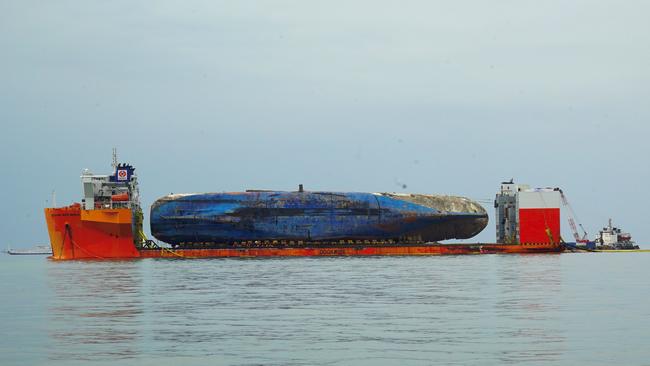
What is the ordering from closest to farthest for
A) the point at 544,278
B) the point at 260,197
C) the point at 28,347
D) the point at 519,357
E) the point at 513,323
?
the point at 519,357 < the point at 28,347 < the point at 513,323 < the point at 544,278 < the point at 260,197

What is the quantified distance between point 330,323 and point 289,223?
7521 centimetres

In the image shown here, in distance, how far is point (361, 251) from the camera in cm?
10869

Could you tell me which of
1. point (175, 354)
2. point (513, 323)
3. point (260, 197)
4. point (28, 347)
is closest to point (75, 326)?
point (28, 347)

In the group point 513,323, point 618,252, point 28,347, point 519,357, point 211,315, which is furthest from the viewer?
point 618,252

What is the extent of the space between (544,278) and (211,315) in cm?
3082

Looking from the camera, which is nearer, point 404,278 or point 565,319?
point 565,319

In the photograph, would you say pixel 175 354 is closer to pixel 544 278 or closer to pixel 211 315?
pixel 211 315

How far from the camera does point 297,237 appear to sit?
109750mm

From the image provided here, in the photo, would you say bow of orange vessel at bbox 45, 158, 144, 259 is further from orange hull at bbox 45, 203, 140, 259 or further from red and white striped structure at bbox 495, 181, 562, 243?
red and white striped structure at bbox 495, 181, 562, 243

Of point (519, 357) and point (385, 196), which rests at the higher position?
point (385, 196)

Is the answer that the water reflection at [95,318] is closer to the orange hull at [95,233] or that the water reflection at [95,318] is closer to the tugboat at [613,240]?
the orange hull at [95,233]

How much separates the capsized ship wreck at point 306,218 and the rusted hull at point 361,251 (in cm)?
165

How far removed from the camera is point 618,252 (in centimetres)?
16475

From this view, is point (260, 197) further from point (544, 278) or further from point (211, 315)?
point (211, 315)
